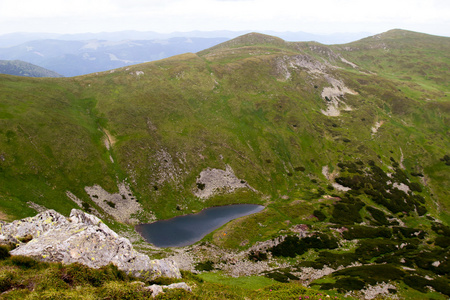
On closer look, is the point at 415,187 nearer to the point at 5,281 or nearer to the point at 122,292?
the point at 122,292

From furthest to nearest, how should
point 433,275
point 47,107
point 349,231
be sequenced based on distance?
1. point 47,107
2. point 349,231
3. point 433,275

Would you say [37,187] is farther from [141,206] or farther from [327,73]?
[327,73]

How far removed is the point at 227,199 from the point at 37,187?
61.8 meters

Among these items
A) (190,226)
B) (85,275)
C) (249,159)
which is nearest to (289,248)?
(190,226)

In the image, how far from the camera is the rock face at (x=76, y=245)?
2280 centimetres

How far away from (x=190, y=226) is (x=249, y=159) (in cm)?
4400

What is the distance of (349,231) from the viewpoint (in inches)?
2736

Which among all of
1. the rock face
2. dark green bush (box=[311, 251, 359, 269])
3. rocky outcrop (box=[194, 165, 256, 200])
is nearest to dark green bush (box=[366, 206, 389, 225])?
dark green bush (box=[311, 251, 359, 269])

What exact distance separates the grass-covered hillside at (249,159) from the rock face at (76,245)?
30.6m

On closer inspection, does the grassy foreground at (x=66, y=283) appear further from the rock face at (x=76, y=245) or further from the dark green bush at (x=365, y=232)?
the dark green bush at (x=365, y=232)

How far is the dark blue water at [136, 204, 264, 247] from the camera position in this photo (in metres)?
65.5

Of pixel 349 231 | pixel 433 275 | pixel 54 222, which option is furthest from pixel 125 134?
pixel 433 275

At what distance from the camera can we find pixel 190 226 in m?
72.5

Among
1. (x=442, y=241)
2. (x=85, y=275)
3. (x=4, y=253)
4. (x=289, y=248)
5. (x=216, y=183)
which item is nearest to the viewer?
(x=85, y=275)
